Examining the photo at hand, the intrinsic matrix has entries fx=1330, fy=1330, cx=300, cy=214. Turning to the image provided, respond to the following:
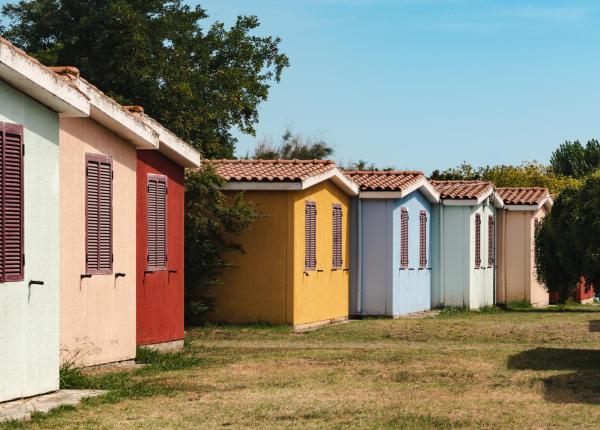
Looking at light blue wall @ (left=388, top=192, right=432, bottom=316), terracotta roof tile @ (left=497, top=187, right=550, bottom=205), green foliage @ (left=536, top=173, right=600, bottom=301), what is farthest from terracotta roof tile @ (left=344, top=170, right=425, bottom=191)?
green foliage @ (left=536, top=173, right=600, bottom=301)

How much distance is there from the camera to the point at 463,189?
121ft

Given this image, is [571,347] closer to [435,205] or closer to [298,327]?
[298,327]

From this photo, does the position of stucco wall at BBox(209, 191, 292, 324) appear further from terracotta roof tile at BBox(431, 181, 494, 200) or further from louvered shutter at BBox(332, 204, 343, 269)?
terracotta roof tile at BBox(431, 181, 494, 200)

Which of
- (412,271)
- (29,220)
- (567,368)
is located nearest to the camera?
(29,220)

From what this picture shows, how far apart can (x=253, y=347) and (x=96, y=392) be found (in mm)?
7308

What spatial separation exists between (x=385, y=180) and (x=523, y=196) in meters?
8.99

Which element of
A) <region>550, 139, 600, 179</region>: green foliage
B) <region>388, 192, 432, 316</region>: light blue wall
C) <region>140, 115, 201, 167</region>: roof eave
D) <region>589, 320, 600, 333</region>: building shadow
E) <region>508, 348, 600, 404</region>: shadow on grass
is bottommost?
<region>508, 348, 600, 404</region>: shadow on grass

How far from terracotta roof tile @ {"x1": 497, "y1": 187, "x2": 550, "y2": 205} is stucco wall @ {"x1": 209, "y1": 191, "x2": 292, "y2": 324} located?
13.8 metres

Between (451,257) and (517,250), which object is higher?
(517,250)

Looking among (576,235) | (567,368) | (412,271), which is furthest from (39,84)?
(412,271)

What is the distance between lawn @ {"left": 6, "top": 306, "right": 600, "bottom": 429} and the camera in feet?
40.7

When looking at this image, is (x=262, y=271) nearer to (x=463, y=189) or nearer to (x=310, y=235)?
(x=310, y=235)

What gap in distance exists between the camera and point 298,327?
Result: 26844 millimetres

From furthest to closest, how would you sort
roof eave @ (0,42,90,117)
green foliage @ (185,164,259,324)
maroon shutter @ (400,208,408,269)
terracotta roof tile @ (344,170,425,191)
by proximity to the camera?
maroon shutter @ (400,208,408,269) < terracotta roof tile @ (344,170,425,191) < green foliage @ (185,164,259,324) < roof eave @ (0,42,90,117)
